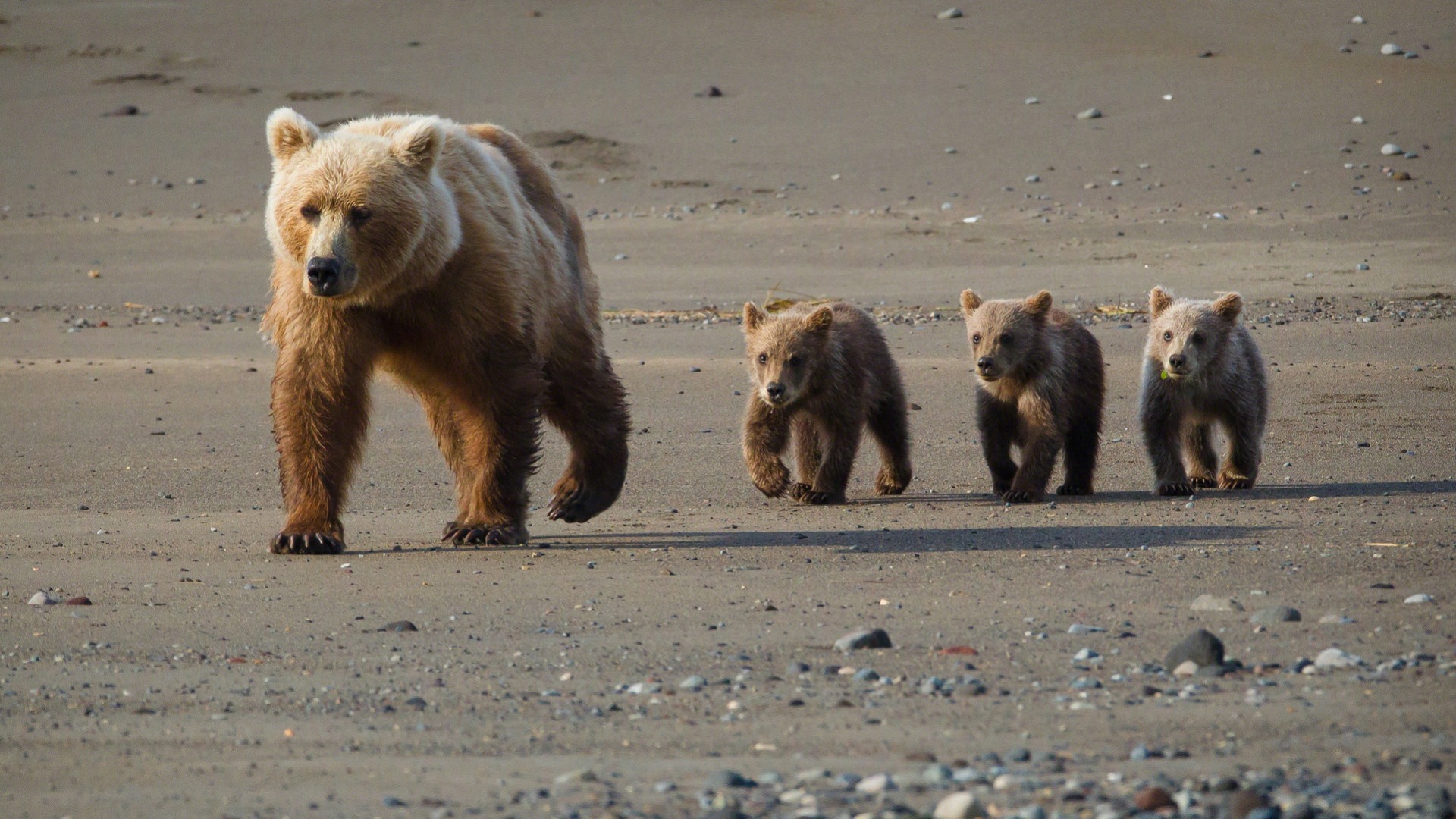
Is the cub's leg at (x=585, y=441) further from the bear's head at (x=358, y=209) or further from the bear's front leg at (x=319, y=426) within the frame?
the bear's head at (x=358, y=209)

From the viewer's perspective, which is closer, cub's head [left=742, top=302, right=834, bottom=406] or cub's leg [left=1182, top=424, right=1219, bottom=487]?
cub's head [left=742, top=302, right=834, bottom=406]

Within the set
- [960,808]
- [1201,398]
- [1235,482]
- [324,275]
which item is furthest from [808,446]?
[960,808]

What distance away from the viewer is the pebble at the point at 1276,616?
5016 millimetres

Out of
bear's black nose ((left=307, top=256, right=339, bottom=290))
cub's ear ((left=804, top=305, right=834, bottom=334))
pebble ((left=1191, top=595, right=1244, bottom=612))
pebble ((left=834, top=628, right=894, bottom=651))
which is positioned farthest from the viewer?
cub's ear ((left=804, top=305, right=834, bottom=334))

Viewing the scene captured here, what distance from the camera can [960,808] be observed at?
3324 mm

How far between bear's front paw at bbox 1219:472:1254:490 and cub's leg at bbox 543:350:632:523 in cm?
287

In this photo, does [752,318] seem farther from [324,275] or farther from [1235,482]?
[324,275]

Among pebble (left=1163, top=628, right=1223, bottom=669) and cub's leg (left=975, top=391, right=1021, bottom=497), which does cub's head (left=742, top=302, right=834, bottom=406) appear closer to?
cub's leg (left=975, top=391, right=1021, bottom=497)

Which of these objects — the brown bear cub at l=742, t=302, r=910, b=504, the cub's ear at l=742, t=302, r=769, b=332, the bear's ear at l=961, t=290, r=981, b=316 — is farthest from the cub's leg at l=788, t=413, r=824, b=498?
the bear's ear at l=961, t=290, r=981, b=316

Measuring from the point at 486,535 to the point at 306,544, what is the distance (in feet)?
2.18

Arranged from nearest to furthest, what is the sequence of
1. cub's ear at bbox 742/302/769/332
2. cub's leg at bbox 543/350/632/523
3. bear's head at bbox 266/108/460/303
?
bear's head at bbox 266/108/460/303 → cub's leg at bbox 543/350/632/523 → cub's ear at bbox 742/302/769/332

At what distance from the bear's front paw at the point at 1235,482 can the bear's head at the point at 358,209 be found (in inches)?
152

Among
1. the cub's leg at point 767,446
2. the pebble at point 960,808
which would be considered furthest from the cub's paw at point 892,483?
the pebble at point 960,808

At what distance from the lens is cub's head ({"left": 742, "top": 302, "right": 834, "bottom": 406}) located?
8.16 m
